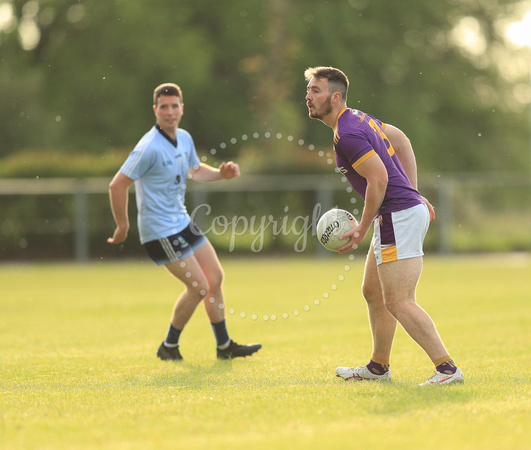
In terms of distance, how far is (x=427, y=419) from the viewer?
4586mm

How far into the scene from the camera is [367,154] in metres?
5.52

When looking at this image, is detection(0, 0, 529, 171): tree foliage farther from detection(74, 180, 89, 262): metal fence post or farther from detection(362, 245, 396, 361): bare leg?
detection(362, 245, 396, 361): bare leg

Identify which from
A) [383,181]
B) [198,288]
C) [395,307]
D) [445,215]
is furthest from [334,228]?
[445,215]

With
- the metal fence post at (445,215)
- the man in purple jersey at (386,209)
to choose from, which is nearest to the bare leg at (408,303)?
the man in purple jersey at (386,209)

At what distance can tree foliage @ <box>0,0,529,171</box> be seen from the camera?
35000mm

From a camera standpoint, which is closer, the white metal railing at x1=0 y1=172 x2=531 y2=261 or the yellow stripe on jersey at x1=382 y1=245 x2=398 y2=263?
the yellow stripe on jersey at x1=382 y1=245 x2=398 y2=263

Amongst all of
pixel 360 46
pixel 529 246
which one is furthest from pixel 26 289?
pixel 360 46

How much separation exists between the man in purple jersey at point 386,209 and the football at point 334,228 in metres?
0.08

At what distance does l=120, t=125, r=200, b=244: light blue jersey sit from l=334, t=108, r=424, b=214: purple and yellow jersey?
2.06 meters

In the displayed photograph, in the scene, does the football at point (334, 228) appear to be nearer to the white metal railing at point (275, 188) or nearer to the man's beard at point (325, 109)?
the man's beard at point (325, 109)

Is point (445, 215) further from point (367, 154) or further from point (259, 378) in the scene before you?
point (367, 154)

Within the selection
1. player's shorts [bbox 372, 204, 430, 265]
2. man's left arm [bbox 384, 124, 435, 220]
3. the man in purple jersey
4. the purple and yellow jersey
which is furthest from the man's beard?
player's shorts [bbox 372, 204, 430, 265]

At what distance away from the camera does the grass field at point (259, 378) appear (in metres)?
4.33

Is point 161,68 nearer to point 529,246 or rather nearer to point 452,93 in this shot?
point 452,93
